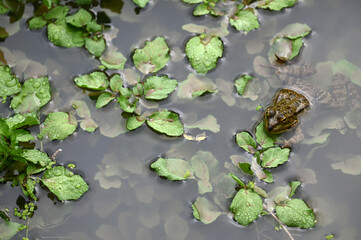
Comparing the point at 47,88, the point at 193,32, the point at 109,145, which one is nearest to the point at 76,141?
the point at 109,145

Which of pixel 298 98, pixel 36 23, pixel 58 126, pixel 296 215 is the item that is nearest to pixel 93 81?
pixel 58 126

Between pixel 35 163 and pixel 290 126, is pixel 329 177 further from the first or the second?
pixel 35 163

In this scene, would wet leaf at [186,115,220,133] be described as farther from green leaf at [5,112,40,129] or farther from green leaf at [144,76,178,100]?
green leaf at [5,112,40,129]

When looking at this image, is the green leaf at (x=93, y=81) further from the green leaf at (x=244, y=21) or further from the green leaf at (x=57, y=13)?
the green leaf at (x=244, y=21)

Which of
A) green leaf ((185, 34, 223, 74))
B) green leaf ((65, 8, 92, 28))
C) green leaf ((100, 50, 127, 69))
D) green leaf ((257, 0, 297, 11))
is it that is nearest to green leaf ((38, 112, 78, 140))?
green leaf ((100, 50, 127, 69))

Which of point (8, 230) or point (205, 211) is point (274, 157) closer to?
point (205, 211)

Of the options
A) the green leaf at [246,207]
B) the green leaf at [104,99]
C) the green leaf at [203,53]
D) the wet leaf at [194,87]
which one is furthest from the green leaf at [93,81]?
the green leaf at [246,207]
